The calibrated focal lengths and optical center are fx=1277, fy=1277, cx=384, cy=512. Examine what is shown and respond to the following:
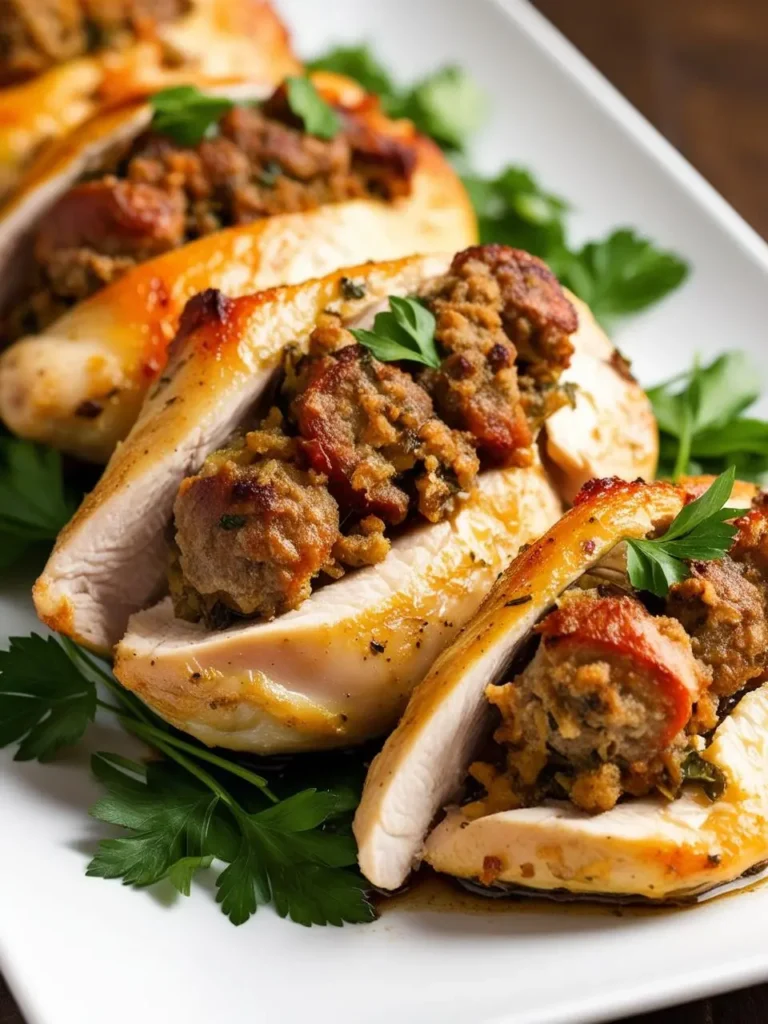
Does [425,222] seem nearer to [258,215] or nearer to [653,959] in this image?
[258,215]

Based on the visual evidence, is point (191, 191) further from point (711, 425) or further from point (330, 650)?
point (711, 425)

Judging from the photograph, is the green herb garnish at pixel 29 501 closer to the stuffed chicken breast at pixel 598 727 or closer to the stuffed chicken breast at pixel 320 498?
the stuffed chicken breast at pixel 320 498

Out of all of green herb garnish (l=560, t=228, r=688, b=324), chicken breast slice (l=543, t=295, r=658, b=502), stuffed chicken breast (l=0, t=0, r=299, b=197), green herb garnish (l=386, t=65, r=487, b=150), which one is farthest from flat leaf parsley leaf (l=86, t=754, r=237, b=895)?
green herb garnish (l=386, t=65, r=487, b=150)

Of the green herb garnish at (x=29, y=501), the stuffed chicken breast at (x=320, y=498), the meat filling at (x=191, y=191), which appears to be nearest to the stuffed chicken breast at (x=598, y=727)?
the stuffed chicken breast at (x=320, y=498)

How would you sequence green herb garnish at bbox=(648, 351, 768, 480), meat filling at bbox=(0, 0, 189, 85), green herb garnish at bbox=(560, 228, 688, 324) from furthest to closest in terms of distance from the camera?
green herb garnish at bbox=(560, 228, 688, 324)
meat filling at bbox=(0, 0, 189, 85)
green herb garnish at bbox=(648, 351, 768, 480)

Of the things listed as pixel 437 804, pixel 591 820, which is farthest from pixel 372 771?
pixel 591 820

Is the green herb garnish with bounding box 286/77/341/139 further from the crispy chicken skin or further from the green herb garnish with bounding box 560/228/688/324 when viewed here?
the crispy chicken skin
